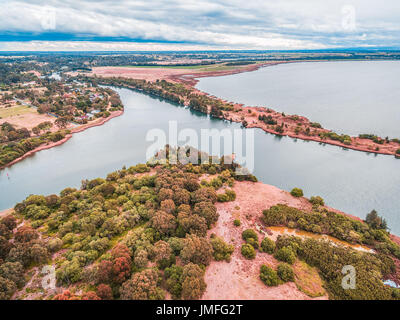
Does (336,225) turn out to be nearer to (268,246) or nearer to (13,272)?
(268,246)

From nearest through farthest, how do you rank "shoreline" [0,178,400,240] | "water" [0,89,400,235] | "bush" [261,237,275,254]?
"bush" [261,237,275,254]
"shoreline" [0,178,400,240]
"water" [0,89,400,235]

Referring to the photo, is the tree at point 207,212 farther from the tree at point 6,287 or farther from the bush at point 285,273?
the tree at point 6,287

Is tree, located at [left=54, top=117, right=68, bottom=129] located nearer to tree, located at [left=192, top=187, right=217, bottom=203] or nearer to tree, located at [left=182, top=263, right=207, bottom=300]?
tree, located at [left=192, top=187, right=217, bottom=203]

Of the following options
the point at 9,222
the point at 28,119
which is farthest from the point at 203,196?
the point at 28,119

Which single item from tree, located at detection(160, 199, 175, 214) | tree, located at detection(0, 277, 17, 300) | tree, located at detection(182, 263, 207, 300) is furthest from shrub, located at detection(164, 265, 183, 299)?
tree, located at detection(0, 277, 17, 300)

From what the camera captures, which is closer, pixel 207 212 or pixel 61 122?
pixel 207 212

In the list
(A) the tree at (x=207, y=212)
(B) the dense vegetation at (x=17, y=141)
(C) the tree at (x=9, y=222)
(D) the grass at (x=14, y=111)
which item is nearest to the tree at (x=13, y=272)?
(C) the tree at (x=9, y=222)
